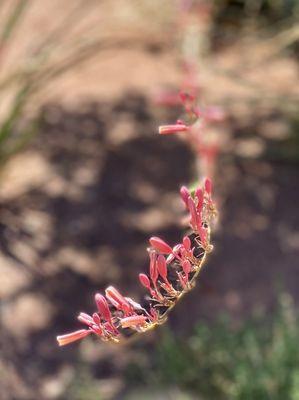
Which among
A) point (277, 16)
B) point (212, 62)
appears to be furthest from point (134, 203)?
point (277, 16)

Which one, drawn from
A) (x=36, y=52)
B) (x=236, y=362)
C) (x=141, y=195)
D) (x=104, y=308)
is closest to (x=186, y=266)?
(x=104, y=308)

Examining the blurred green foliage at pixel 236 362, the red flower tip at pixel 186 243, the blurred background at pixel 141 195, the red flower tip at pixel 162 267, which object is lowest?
the blurred background at pixel 141 195

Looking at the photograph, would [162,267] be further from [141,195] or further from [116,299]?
[141,195]

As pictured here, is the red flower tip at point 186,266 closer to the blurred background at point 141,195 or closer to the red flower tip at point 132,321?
the red flower tip at point 132,321

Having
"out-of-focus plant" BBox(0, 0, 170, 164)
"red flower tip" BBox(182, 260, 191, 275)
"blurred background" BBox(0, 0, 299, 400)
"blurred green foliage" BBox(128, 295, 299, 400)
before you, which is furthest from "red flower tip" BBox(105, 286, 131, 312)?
"out-of-focus plant" BBox(0, 0, 170, 164)

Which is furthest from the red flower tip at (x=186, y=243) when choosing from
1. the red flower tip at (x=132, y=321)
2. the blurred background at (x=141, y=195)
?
the blurred background at (x=141, y=195)

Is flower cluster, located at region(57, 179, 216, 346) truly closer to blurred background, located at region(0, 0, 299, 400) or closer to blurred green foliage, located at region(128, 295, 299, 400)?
blurred background, located at region(0, 0, 299, 400)

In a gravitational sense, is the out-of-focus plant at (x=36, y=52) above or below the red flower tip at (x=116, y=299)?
below
